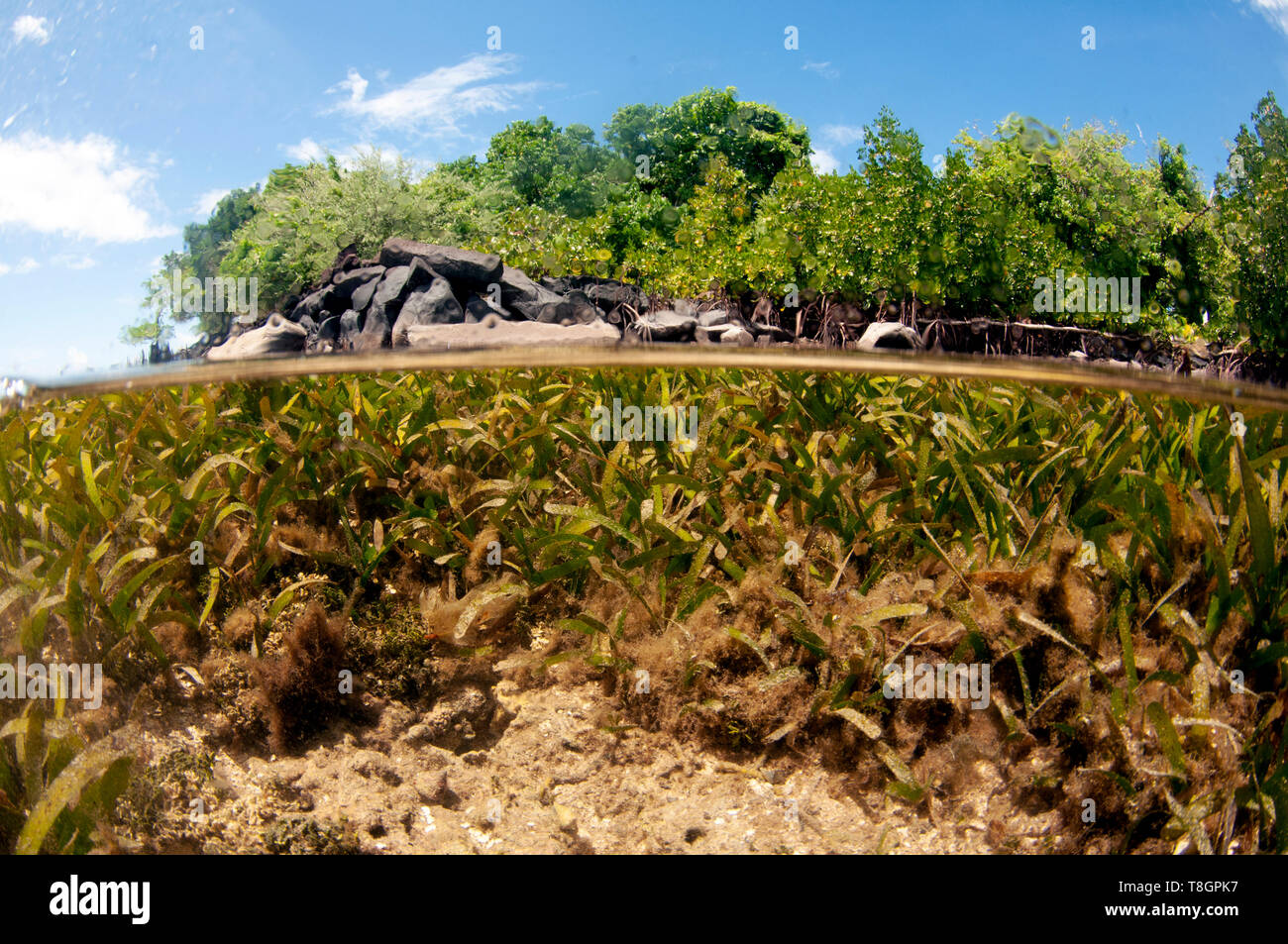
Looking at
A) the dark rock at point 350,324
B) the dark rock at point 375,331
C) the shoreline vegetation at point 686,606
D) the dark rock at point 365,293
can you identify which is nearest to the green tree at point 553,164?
the dark rock at point 365,293

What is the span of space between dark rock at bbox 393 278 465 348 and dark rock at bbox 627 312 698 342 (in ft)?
3.93

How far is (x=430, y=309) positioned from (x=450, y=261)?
Answer: 1.30 feet

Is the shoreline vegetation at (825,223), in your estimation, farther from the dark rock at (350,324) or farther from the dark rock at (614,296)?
the dark rock at (350,324)

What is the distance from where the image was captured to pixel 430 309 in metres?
4.71

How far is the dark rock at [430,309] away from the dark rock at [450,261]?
12cm

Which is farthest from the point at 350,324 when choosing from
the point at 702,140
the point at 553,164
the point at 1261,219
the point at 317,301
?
the point at 1261,219

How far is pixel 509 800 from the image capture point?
5.99 feet

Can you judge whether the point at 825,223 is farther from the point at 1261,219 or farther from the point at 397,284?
the point at 397,284

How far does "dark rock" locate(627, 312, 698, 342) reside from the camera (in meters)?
5.06

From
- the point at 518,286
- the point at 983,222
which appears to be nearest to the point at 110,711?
the point at 518,286

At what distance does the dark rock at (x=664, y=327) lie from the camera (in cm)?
506

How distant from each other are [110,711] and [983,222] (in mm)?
5094

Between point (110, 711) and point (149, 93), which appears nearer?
point (110, 711)

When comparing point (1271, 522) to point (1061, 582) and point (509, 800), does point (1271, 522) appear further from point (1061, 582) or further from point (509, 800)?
point (509, 800)
